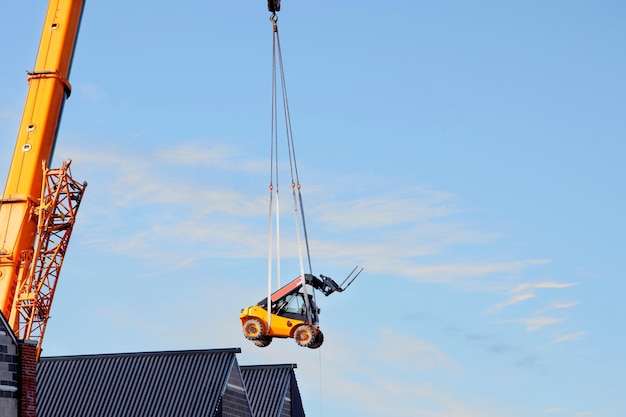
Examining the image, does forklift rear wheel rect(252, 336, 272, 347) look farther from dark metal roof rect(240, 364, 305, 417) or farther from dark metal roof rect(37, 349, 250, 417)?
dark metal roof rect(240, 364, 305, 417)

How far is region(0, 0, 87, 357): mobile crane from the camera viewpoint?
4969 centimetres

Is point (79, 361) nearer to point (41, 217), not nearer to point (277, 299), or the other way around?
point (41, 217)

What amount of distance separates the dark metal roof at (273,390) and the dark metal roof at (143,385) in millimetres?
4265

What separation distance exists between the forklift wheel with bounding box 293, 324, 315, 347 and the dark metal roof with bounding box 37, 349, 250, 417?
352 inches

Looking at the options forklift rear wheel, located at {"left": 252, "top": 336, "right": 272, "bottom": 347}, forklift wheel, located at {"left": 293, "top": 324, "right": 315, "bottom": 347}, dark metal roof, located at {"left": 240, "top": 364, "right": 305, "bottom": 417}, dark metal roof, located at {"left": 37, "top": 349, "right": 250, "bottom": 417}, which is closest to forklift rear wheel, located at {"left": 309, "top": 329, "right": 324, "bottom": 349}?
forklift wheel, located at {"left": 293, "top": 324, "right": 315, "bottom": 347}

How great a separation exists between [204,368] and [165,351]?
2298mm

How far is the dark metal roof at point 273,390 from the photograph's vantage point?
57.6 meters

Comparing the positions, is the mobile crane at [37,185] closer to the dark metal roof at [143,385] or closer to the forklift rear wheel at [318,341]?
the dark metal roof at [143,385]

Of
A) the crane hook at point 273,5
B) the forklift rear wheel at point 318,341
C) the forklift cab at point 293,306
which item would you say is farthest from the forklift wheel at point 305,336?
the crane hook at point 273,5

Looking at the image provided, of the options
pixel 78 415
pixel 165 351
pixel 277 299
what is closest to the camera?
pixel 277 299

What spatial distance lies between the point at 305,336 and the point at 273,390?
17238mm

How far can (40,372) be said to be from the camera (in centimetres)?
5341

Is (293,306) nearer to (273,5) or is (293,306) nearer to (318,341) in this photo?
(318,341)

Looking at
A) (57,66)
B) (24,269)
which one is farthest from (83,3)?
(24,269)
